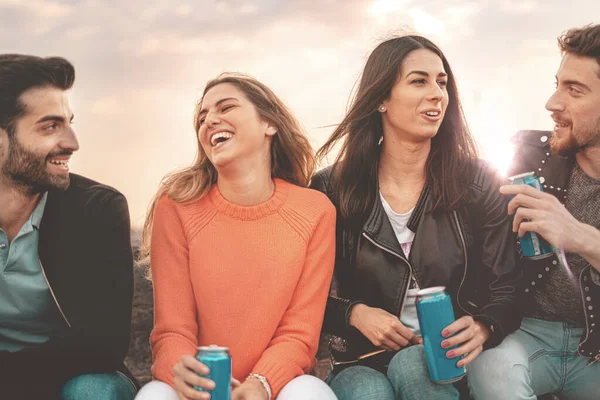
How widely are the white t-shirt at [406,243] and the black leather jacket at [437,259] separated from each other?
38 millimetres

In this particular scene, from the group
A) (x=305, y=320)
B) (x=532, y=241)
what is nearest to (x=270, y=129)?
(x=305, y=320)

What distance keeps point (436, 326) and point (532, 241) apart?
0.74 m

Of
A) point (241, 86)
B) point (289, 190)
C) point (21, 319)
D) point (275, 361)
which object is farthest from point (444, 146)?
point (21, 319)

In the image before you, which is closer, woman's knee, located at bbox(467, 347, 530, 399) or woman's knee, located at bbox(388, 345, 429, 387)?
woman's knee, located at bbox(388, 345, 429, 387)

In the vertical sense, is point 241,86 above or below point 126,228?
above

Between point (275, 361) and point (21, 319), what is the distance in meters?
1.26

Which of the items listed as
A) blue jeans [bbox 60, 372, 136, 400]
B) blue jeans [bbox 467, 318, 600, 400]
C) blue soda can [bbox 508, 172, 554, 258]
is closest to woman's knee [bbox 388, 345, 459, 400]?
blue jeans [bbox 467, 318, 600, 400]

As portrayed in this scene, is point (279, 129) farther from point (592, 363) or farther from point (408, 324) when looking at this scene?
point (592, 363)

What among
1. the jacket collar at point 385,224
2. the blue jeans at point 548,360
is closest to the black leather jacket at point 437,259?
the jacket collar at point 385,224

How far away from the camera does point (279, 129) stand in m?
3.85

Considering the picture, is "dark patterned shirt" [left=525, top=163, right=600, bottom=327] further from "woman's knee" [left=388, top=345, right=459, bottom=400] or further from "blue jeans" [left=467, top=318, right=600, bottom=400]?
"woman's knee" [left=388, top=345, right=459, bottom=400]

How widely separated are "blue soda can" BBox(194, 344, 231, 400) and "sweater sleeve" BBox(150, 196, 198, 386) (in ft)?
1.81

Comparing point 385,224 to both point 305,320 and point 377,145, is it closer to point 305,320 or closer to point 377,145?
point 377,145

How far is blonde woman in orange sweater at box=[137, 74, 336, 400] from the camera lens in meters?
3.41
